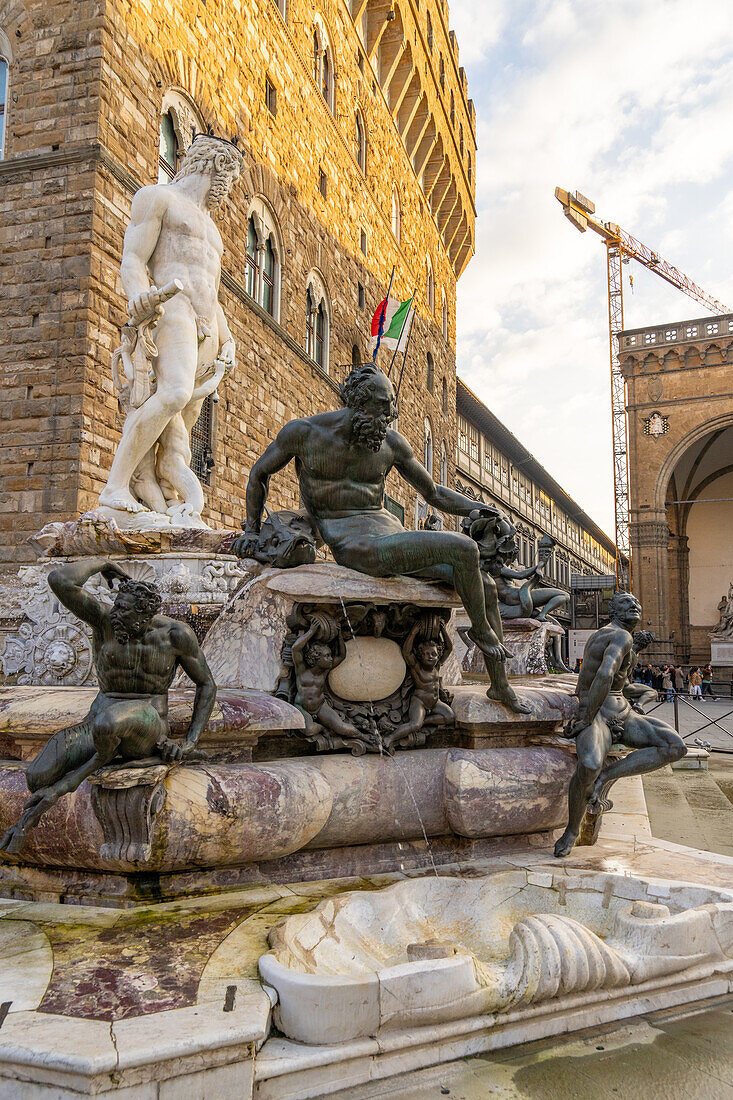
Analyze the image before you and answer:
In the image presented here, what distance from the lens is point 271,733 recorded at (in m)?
2.82

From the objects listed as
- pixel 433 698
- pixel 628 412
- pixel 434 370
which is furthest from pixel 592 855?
pixel 628 412

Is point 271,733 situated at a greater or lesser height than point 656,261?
lesser

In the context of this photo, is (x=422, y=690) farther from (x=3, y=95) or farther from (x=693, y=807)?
(x=3, y=95)

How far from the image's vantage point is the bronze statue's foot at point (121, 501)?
17.7ft

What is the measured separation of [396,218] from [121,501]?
70.6ft

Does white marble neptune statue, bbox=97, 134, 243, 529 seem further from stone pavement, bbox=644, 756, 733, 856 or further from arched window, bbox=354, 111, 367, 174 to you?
arched window, bbox=354, 111, 367, 174

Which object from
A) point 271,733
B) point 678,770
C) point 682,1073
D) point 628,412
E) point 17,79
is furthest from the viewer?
point 628,412

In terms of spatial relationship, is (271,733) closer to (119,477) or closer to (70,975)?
(70,975)

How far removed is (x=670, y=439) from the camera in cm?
3516

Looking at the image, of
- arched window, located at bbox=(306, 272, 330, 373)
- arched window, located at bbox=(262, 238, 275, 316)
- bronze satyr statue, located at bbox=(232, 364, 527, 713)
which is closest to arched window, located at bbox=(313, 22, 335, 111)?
arched window, located at bbox=(306, 272, 330, 373)

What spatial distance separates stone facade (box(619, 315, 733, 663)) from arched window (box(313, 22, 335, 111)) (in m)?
22.0

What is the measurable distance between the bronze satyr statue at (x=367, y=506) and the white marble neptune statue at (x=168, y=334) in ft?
7.94

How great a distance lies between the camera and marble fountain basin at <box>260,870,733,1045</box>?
5.58ft

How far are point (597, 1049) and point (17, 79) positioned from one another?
449 inches
